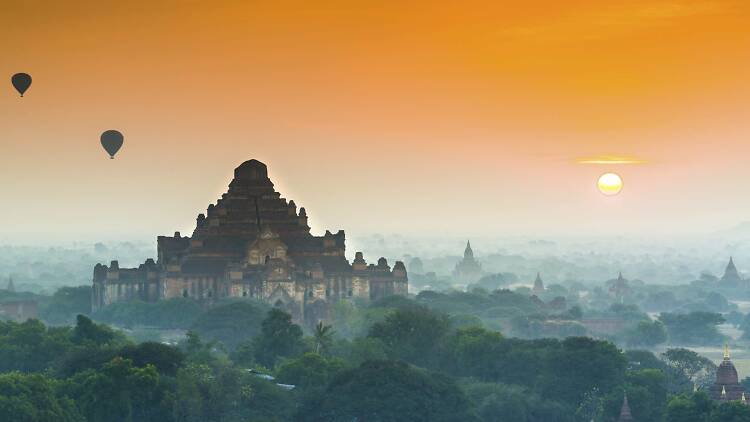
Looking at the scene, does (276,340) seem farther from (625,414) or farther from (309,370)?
(625,414)

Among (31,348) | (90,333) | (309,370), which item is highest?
(90,333)

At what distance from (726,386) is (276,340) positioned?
32826mm

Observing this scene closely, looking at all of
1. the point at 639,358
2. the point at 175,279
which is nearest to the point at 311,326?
the point at 175,279

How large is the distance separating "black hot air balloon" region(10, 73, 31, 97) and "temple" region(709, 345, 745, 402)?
63491mm

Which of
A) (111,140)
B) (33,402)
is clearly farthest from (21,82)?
(33,402)

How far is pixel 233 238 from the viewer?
199625 mm

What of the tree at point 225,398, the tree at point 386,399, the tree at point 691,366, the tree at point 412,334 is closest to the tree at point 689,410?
the tree at point 386,399

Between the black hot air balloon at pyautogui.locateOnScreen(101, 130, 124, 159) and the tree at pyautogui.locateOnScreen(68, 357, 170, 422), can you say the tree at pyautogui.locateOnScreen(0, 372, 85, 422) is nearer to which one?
the tree at pyautogui.locateOnScreen(68, 357, 170, 422)

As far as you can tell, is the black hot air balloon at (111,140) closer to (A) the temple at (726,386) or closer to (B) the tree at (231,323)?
(B) the tree at (231,323)

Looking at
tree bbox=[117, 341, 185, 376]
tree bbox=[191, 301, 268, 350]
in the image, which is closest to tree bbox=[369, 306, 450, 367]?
tree bbox=[191, 301, 268, 350]

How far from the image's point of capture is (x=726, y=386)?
132125 mm

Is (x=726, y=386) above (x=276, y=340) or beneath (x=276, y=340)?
beneath

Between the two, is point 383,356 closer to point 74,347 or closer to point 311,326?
point 74,347

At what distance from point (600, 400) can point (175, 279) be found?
2711 inches
